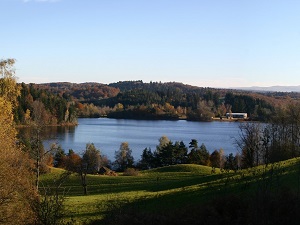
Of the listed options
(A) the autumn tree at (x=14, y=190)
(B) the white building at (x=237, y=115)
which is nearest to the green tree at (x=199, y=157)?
(A) the autumn tree at (x=14, y=190)

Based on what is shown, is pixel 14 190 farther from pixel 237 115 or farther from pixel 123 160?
pixel 237 115

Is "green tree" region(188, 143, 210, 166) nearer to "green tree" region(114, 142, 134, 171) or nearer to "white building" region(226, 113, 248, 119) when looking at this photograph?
"green tree" region(114, 142, 134, 171)

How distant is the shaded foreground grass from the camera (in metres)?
9.79

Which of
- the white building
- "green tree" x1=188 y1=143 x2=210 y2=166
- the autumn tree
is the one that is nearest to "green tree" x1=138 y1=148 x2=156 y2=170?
"green tree" x1=188 y1=143 x2=210 y2=166

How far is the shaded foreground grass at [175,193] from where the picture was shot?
9789mm

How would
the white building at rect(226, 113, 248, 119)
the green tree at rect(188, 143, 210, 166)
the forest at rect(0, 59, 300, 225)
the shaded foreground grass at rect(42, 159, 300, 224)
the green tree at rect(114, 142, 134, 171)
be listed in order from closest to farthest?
the forest at rect(0, 59, 300, 225)
the shaded foreground grass at rect(42, 159, 300, 224)
the green tree at rect(188, 143, 210, 166)
the green tree at rect(114, 142, 134, 171)
the white building at rect(226, 113, 248, 119)

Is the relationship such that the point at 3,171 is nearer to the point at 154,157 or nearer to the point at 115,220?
the point at 115,220

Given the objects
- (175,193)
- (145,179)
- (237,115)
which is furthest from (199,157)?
(237,115)

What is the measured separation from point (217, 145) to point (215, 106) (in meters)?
98.8

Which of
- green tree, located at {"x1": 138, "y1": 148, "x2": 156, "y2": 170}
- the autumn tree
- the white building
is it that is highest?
the autumn tree

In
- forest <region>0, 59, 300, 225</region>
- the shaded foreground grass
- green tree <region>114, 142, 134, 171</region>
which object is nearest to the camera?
forest <region>0, 59, 300, 225</region>

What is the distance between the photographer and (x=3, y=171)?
13.0 metres

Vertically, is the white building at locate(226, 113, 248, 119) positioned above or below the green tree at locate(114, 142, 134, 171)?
above

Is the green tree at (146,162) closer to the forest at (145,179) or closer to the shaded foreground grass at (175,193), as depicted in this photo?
the forest at (145,179)
